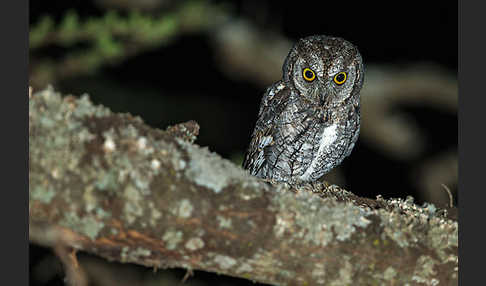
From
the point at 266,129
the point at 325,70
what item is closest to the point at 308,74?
the point at 325,70

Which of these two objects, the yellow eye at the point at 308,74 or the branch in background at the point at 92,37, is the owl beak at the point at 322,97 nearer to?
the yellow eye at the point at 308,74

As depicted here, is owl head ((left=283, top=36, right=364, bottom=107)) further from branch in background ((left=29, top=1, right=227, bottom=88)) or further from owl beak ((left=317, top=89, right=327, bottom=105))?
branch in background ((left=29, top=1, right=227, bottom=88))

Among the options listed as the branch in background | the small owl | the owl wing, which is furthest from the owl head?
the branch in background

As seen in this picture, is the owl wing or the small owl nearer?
the small owl

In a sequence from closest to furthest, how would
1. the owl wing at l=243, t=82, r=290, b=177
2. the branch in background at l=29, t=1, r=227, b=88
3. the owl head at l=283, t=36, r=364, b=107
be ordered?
1. the branch in background at l=29, t=1, r=227, b=88
2. the owl head at l=283, t=36, r=364, b=107
3. the owl wing at l=243, t=82, r=290, b=177

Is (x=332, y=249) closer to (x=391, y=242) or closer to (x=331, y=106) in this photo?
(x=391, y=242)

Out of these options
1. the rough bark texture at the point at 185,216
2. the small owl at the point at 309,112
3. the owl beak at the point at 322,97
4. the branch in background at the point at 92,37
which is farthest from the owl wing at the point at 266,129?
the rough bark texture at the point at 185,216

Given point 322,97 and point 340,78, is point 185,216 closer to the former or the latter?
point 322,97
